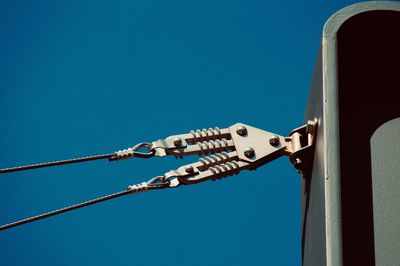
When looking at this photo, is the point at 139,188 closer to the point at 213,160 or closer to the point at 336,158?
the point at 213,160

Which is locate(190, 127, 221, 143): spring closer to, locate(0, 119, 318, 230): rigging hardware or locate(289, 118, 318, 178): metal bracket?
locate(0, 119, 318, 230): rigging hardware

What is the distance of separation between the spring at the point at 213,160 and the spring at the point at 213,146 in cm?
7

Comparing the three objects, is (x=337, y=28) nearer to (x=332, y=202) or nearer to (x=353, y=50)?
(x=353, y=50)

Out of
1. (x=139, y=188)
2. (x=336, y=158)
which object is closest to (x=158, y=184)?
(x=139, y=188)

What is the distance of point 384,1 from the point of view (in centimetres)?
447

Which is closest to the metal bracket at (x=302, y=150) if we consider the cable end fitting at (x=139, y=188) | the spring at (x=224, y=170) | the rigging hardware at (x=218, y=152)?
the rigging hardware at (x=218, y=152)

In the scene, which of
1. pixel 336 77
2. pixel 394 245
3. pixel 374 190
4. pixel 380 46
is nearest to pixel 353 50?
pixel 380 46

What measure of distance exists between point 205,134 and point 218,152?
15cm

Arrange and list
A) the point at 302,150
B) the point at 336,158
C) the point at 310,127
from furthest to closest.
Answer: the point at 302,150
the point at 310,127
the point at 336,158

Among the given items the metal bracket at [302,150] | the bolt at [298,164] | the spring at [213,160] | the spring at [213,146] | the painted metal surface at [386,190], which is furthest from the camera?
the spring at [213,146]

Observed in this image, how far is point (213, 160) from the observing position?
207 inches

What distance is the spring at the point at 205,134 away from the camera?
540 centimetres

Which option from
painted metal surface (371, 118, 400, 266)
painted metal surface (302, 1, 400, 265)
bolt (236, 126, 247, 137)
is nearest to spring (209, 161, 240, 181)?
bolt (236, 126, 247, 137)

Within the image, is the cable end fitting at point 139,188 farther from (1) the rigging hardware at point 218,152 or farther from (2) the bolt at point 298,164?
(2) the bolt at point 298,164
